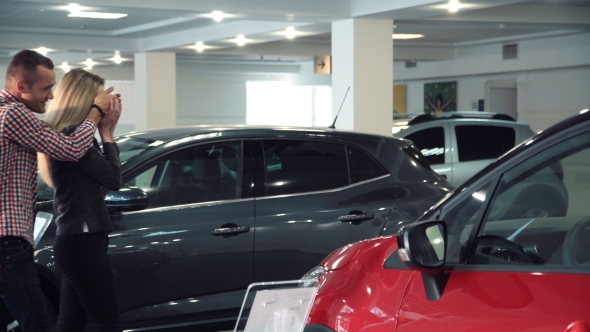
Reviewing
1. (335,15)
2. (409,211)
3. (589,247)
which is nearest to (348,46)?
(335,15)

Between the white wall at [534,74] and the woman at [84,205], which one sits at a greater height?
the white wall at [534,74]

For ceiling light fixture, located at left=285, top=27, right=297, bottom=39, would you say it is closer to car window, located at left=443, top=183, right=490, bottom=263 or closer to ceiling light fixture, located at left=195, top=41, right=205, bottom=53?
ceiling light fixture, located at left=195, top=41, right=205, bottom=53

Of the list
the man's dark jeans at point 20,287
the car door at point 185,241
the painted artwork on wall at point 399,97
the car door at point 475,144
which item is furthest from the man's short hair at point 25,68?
the painted artwork on wall at point 399,97

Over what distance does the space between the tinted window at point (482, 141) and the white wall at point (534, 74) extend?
9.53 m

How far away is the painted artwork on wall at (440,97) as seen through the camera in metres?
21.5

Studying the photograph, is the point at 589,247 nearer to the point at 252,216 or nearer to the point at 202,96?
the point at 252,216

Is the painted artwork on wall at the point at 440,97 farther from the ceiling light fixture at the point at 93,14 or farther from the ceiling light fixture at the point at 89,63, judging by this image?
the ceiling light fixture at the point at 93,14

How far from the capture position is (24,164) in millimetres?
2857

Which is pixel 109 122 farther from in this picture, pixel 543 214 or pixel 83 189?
pixel 543 214

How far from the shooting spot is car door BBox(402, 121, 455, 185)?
812 cm

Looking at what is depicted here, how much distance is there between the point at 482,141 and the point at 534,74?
38.7 ft

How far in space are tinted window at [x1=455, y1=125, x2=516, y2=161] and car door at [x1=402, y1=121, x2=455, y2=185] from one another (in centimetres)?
14

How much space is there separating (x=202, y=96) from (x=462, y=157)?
777 inches

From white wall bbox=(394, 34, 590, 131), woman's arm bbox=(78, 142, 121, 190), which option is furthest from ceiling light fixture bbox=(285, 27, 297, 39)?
woman's arm bbox=(78, 142, 121, 190)
